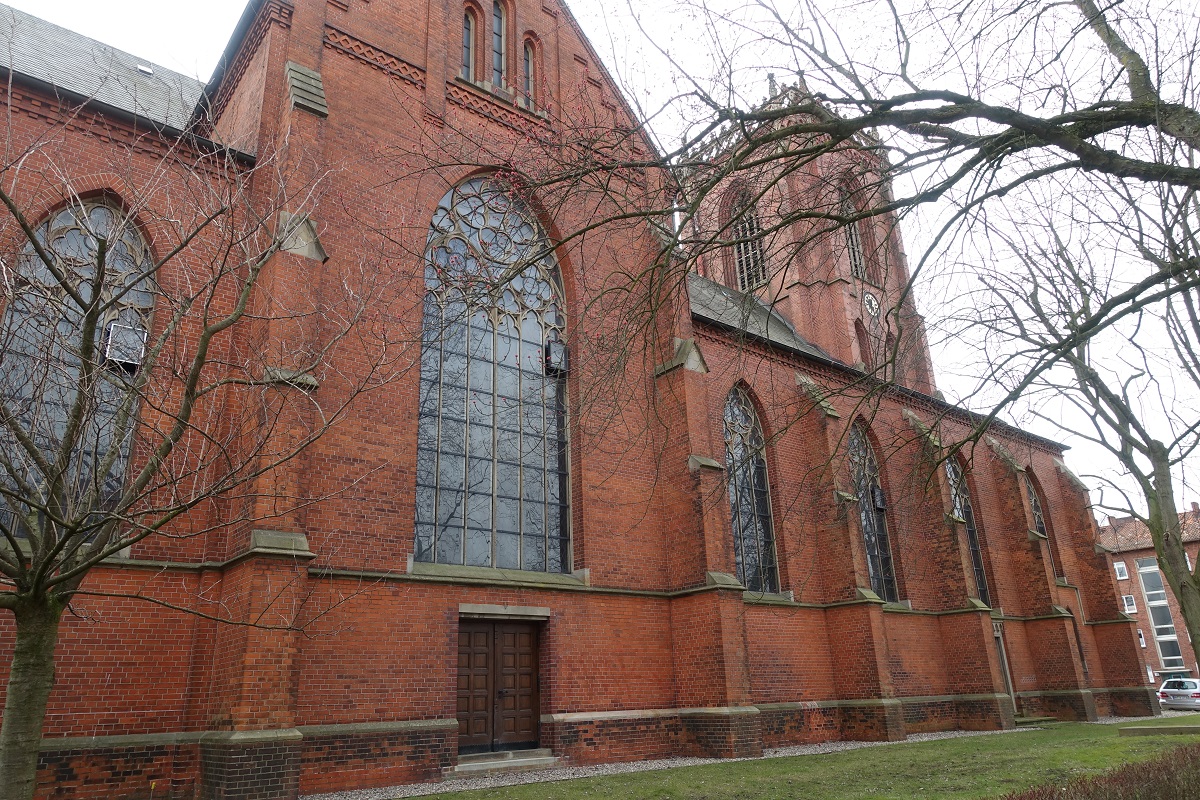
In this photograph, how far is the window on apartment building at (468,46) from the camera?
14.4 metres

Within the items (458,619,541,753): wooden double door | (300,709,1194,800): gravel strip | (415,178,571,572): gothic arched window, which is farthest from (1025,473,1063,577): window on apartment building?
(458,619,541,753): wooden double door

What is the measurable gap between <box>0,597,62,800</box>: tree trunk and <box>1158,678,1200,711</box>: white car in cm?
3538

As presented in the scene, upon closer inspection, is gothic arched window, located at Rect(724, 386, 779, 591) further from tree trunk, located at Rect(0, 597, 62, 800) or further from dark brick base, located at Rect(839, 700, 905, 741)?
tree trunk, located at Rect(0, 597, 62, 800)

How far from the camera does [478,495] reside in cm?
1206

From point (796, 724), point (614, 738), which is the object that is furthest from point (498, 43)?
point (796, 724)

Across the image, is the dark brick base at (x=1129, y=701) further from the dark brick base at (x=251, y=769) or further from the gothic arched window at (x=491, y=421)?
the dark brick base at (x=251, y=769)

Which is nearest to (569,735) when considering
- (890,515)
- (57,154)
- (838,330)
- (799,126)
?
(799,126)

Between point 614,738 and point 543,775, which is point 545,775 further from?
point 614,738

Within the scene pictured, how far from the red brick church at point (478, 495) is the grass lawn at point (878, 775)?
171 cm

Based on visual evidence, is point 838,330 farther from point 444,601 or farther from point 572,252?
point 444,601

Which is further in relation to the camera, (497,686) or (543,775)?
(497,686)

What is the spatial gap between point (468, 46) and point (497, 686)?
11397 mm

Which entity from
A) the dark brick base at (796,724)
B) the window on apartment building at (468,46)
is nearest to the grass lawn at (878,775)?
the dark brick base at (796,724)

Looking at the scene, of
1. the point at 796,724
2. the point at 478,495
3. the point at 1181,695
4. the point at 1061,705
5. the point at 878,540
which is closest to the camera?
the point at 478,495
